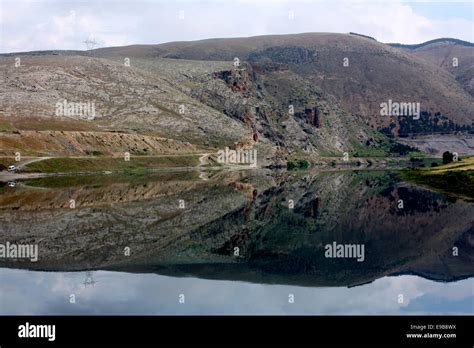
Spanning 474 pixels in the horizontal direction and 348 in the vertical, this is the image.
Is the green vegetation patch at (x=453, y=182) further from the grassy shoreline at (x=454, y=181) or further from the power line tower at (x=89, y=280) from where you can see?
the power line tower at (x=89, y=280)

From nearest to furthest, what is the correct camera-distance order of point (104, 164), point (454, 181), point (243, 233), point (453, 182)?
point (243, 233) → point (454, 181) → point (453, 182) → point (104, 164)

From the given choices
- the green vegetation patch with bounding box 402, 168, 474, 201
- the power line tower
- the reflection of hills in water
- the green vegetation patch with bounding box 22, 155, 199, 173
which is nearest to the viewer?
the power line tower

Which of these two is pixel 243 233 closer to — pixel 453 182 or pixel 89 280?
pixel 89 280

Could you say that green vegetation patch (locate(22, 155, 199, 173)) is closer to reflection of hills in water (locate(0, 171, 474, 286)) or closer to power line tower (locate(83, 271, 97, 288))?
reflection of hills in water (locate(0, 171, 474, 286))

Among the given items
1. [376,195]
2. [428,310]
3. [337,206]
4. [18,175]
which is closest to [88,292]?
[428,310]

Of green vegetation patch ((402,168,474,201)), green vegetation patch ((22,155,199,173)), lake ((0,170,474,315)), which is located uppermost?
green vegetation patch ((22,155,199,173))

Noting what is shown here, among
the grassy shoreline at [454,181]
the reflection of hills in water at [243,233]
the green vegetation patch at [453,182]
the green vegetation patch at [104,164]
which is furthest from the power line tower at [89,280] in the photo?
the green vegetation patch at [104,164]

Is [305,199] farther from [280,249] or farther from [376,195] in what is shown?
[280,249]

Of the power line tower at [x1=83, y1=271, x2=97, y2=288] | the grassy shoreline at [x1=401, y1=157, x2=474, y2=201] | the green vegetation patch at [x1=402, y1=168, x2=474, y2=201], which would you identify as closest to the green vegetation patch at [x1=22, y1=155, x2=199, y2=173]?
the grassy shoreline at [x1=401, y1=157, x2=474, y2=201]

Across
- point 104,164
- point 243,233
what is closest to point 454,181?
point 243,233
